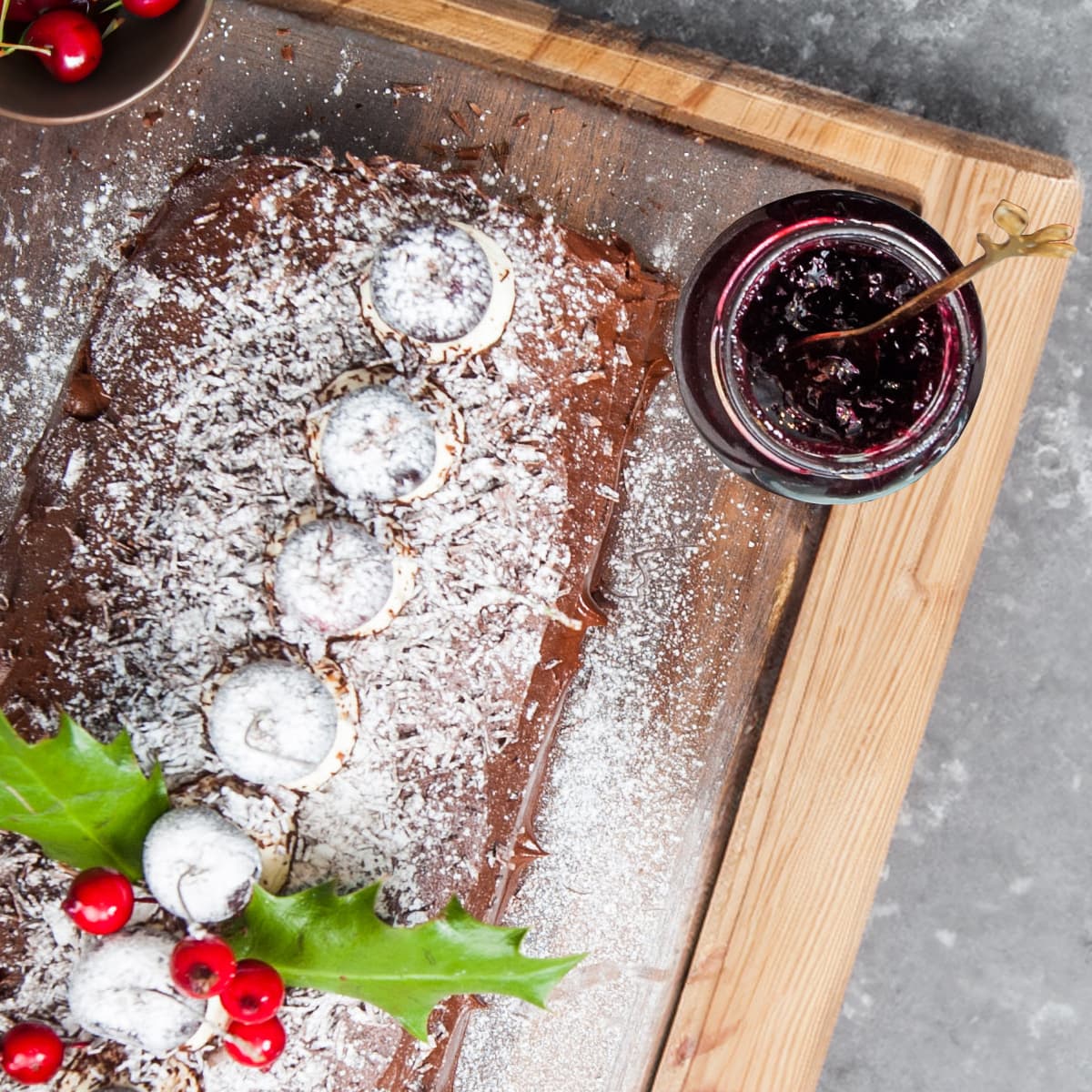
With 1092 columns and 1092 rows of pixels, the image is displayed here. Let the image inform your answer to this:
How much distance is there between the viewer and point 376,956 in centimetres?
189

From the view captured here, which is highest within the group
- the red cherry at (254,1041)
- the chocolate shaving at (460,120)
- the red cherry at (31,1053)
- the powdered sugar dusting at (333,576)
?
the chocolate shaving at (460,120)

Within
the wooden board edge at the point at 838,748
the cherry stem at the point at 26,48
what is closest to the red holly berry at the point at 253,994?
the wooden board edge at the point at 838,748

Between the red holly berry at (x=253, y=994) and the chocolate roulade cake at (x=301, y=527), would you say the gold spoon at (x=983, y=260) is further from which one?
the red holly berry at (x=253, y=994)

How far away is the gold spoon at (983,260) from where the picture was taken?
130 cm

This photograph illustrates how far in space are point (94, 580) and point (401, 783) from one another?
0.71 m

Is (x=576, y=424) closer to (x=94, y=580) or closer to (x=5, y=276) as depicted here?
(x=94, y=580)

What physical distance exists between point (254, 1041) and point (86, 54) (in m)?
1.80

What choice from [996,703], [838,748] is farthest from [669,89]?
[996,703]

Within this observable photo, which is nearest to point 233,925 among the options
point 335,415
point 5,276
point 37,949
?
point 37,949

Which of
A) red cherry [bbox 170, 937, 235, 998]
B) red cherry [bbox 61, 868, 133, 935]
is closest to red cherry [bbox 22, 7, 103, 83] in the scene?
red cherry [bbox 61, 868, 133, 935]

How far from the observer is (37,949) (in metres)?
1.97

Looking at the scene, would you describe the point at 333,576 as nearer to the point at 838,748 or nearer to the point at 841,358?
the point at 841,358

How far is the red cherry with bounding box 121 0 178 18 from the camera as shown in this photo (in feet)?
6.40

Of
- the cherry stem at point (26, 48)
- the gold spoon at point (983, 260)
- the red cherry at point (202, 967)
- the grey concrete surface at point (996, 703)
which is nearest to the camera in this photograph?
the gold spoon at point (983, 260)
